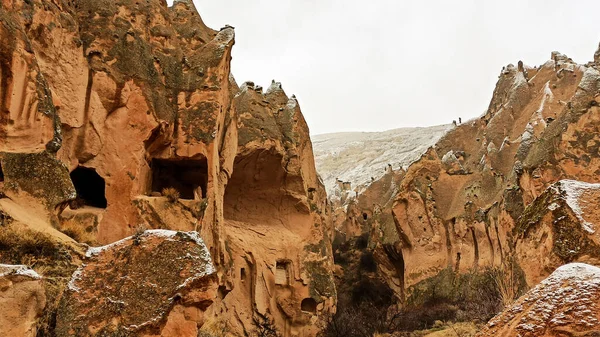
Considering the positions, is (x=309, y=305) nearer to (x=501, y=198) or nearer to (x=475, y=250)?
(x=475, y=250)

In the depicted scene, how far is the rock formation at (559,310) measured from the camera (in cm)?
377

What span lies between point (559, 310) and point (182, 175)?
13.0 meters

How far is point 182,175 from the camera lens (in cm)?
1591

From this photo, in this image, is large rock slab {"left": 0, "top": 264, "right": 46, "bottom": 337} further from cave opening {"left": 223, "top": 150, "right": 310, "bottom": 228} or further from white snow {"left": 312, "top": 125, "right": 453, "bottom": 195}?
white snow {"left": 312, "top": 125, "right": 453, "bottom": 195}

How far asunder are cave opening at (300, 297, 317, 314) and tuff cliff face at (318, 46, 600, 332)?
586cm

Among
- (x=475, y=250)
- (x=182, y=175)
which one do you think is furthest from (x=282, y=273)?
(x=475, y=250)

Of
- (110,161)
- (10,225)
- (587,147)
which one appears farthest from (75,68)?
(587,147)

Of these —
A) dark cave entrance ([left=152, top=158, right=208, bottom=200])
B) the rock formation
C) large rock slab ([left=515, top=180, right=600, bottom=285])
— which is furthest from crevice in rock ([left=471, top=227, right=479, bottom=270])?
the rock formation

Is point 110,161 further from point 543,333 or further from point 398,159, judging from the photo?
point 398,159

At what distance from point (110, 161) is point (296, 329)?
842 cm

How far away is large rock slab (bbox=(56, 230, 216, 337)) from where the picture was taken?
18.0ft

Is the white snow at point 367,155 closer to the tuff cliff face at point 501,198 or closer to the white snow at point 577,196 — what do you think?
the tuff cliff face at point 501,198

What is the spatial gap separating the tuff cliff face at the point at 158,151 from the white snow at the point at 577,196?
4758 mm

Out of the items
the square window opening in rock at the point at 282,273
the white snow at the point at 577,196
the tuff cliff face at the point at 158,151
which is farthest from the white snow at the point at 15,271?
the square window opening in rock at the point at 282,273
